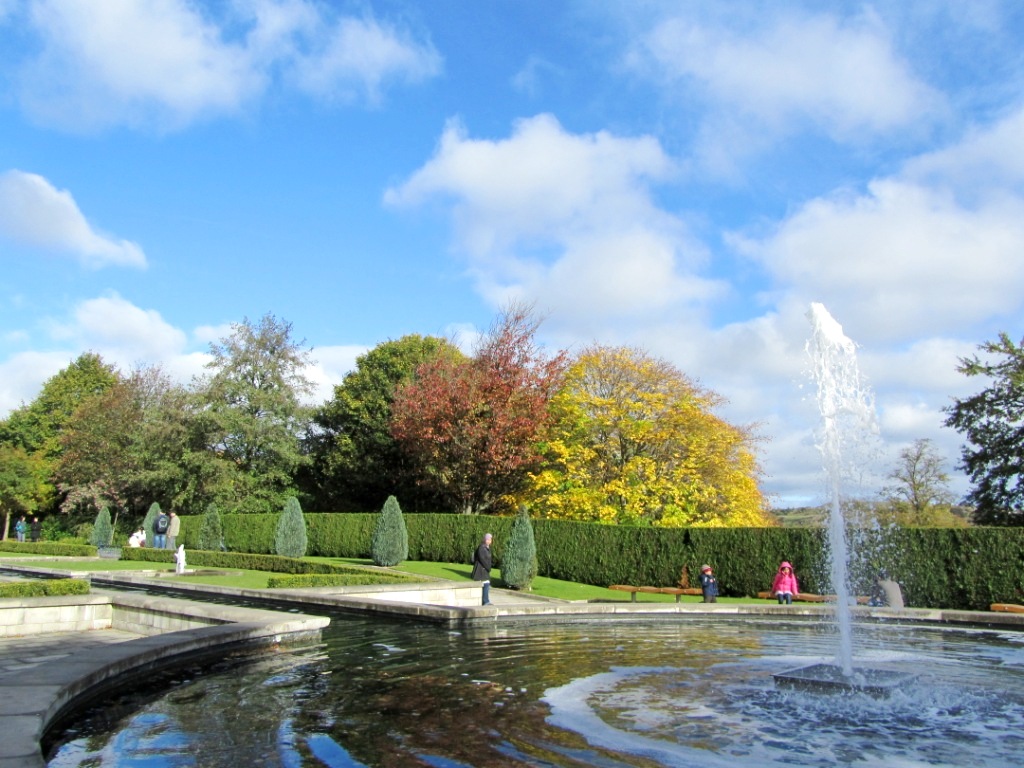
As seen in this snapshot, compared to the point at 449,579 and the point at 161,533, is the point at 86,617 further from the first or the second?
the point at 161,533

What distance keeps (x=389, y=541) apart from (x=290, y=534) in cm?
572

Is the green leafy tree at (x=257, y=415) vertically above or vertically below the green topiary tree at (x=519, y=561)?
above

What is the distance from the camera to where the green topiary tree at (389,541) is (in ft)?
90.8

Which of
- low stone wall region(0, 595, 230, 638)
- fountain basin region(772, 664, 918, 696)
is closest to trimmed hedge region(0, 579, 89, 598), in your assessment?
low stone wall region(0, 595, 230, 638)

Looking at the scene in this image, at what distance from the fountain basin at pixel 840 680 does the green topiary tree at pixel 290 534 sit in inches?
995

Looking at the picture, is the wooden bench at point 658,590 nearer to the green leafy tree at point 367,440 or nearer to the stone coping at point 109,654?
the stone coping at point 109,654

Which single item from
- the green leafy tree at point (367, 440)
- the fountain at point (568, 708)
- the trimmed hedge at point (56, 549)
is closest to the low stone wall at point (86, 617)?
the fountain at point (568, 708)

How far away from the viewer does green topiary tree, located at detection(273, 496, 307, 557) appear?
1231 inches

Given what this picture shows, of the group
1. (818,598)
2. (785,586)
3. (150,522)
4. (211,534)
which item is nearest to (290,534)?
(211,534)

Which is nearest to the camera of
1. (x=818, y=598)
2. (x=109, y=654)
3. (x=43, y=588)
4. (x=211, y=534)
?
(x=109, y=654)

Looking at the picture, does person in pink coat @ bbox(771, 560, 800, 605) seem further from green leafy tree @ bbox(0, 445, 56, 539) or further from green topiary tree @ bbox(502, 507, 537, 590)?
green leafy tree @ bbox(0, 445, 56, 539)

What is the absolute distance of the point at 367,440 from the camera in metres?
44.8

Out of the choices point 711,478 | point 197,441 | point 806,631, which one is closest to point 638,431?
point 711,478

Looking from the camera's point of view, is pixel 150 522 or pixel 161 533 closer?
pixel 161 533
